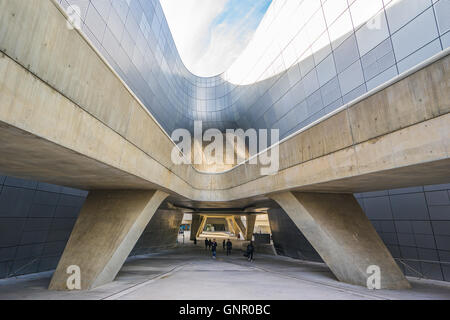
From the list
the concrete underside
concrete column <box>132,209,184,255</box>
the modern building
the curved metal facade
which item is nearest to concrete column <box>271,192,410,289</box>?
the modern building

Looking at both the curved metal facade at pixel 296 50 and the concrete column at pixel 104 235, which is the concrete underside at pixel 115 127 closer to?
the concrete column at pixel 104 235

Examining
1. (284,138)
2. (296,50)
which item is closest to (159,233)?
(284,138)

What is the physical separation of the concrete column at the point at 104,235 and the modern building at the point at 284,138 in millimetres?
77

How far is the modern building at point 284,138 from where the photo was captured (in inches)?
212

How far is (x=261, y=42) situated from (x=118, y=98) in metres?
25.8

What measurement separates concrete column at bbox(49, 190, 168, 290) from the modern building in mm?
77

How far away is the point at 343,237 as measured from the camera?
10.7m

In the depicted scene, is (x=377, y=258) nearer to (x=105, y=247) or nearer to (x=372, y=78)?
(x=372, y=78)

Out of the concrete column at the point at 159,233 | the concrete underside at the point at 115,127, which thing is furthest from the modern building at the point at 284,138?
the concrete column at the point at 159,233

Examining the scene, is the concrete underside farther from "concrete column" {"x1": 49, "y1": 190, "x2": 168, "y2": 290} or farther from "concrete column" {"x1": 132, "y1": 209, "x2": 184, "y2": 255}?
"concrete column" {"x1": 132, "y1": 209, "x2": 184, "y2": 255}

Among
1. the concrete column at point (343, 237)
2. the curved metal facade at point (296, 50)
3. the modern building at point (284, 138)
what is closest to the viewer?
the modern building at point (284, 138)

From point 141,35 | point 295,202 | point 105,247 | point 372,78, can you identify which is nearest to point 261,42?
point 141,35

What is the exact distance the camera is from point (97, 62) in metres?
6.57

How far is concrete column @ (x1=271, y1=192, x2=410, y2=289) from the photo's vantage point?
9.98m
